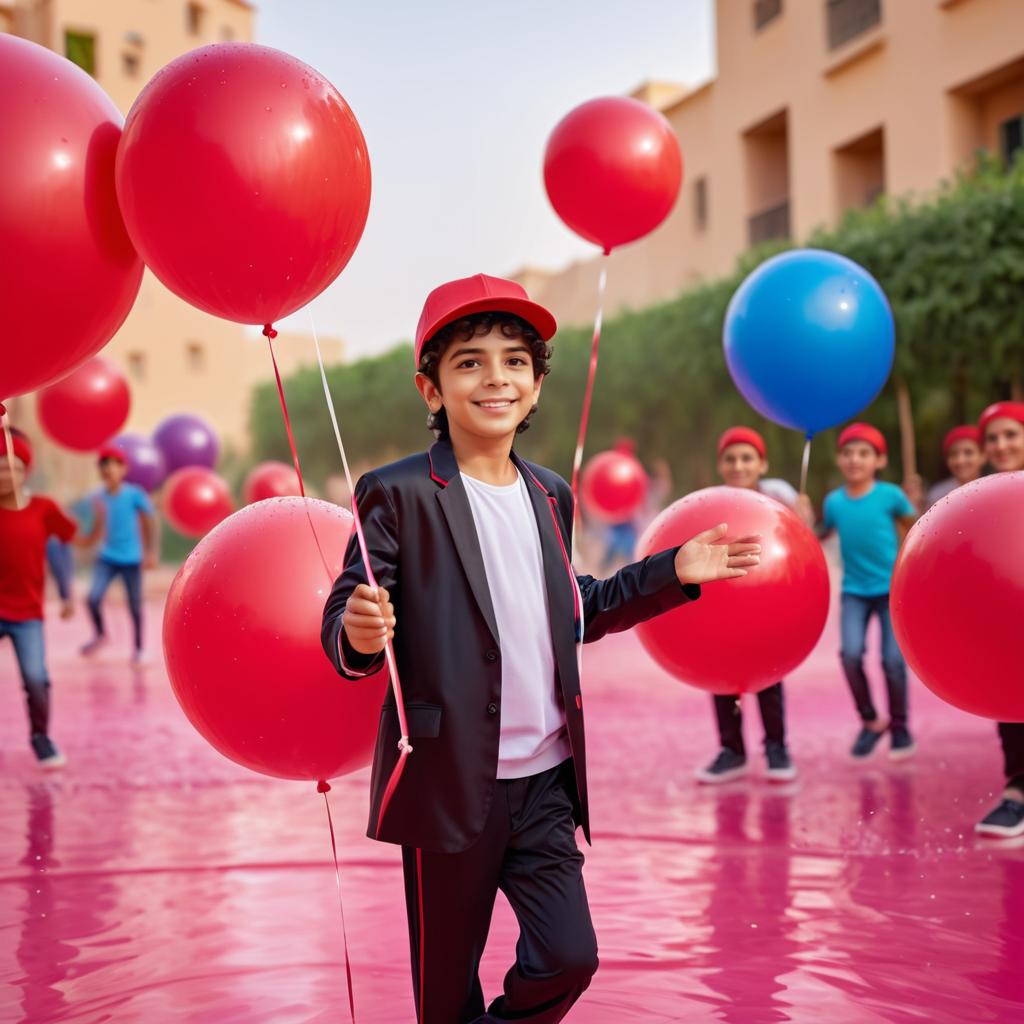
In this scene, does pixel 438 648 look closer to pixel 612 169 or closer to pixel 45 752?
pixel 612 169

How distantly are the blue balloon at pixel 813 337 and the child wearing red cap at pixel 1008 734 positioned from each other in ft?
1.95

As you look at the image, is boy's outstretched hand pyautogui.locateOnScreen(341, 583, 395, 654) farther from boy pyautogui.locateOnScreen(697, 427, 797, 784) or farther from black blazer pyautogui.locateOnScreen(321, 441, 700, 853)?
boy pyautogui.locateOnScreen(697, 427, 797, 784)

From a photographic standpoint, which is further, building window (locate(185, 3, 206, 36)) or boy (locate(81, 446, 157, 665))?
building window (locate(185, 3, 206, 36))

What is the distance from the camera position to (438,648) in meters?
2.59

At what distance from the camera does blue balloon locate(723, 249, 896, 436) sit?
5828mm

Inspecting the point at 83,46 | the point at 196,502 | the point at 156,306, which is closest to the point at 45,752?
the point at 196,502

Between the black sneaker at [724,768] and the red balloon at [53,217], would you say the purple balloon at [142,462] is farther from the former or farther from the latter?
the red balloon at [53,217]

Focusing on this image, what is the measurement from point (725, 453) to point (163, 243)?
3.65m

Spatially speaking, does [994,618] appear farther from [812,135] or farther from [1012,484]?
[812,135]

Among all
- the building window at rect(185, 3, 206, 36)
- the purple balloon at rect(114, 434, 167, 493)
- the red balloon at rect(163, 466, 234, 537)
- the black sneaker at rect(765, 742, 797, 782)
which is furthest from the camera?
the building window at rect(185, 3, 206, 36)

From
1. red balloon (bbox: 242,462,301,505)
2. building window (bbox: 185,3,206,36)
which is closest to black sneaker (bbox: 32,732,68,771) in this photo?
red balloon (bbox: 242,462,301,505)

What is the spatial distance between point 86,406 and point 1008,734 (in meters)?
6.40

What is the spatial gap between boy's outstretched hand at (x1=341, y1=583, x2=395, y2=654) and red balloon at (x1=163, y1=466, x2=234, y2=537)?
31.1 ft

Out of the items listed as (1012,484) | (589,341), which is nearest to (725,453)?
(1012,484)
